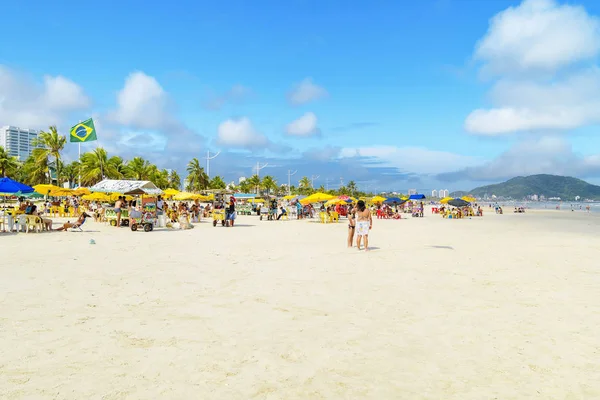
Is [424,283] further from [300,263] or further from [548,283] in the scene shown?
[300,263]

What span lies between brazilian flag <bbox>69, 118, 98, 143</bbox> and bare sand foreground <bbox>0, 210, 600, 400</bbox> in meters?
22.2

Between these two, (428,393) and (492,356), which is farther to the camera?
(492,356)

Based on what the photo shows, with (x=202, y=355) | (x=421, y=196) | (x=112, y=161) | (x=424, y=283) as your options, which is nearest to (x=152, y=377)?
(x=202, y=355)

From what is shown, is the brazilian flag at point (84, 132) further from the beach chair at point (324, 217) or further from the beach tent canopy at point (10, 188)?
the beach chair at point (324, 217)

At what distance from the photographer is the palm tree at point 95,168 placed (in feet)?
190

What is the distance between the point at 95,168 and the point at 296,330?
6068 centimetres

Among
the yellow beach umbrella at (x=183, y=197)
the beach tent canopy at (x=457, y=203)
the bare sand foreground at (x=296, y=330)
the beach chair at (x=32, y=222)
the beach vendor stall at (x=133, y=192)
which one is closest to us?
the bare sand foreground at (x=296, y=330)

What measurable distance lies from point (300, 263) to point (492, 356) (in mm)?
6004

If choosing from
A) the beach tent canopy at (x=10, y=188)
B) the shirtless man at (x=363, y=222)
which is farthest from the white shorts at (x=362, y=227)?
the beach tent canopy at (x=10, y=188)

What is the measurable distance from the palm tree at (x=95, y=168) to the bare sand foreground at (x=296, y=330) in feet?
172

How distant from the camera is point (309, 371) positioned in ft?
12.7

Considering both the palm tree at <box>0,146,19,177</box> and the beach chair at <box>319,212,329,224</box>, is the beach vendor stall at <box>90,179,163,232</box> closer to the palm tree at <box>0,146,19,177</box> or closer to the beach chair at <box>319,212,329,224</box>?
the beach chair at <box>319,212,329,224</box>

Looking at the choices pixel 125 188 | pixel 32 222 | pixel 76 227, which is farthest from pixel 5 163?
pixel 76 227

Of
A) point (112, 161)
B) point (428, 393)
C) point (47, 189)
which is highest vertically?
point (112, 161)
